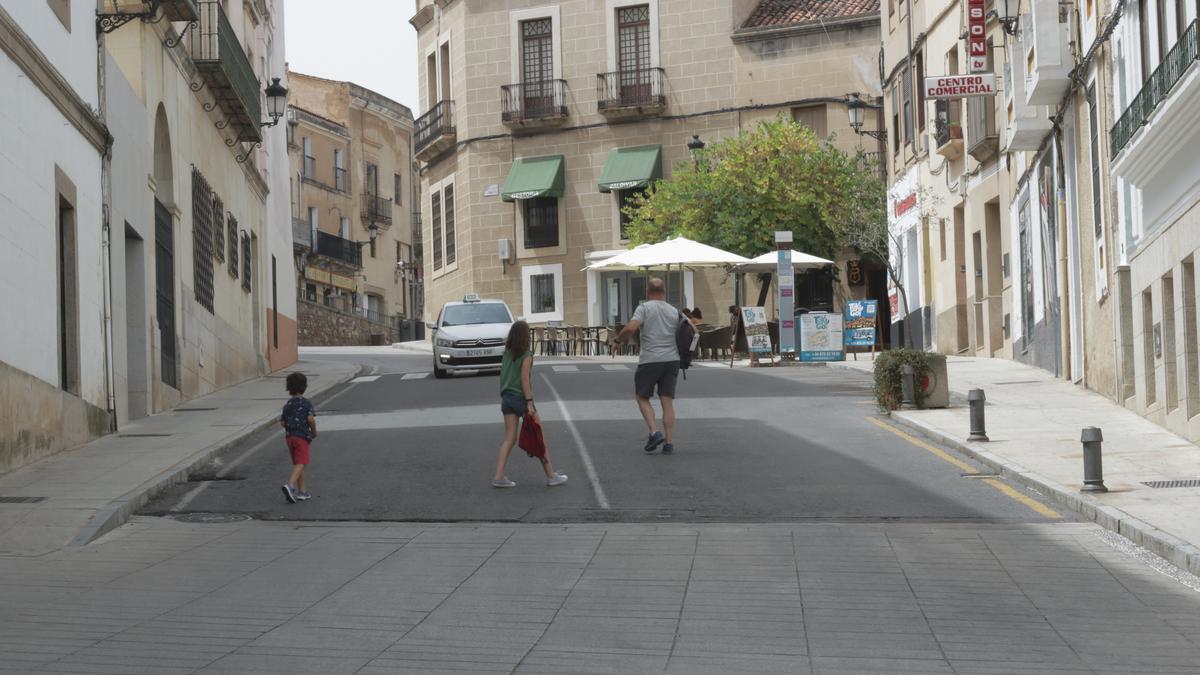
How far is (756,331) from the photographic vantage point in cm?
3272

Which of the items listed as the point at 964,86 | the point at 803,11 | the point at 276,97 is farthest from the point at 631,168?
the point at 964,86

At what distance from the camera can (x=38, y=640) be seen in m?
7.75

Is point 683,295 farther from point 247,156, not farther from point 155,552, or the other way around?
point 155,552

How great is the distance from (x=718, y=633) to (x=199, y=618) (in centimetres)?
269

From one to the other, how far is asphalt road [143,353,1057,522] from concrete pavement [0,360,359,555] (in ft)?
1.04

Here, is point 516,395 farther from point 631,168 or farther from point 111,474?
point 631,168

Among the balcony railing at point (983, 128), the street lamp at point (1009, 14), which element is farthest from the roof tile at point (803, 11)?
the street lamp at point (1009, 14)

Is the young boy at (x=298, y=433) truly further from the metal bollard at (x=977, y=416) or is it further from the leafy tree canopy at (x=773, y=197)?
the leafy tree canopy at (x=773, y=197)

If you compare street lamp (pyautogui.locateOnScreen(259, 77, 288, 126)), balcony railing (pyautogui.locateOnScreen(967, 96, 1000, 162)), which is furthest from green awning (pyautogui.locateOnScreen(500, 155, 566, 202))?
balcony railing (pyautogui.locateOnScreen(967, 96, 1000, 162))

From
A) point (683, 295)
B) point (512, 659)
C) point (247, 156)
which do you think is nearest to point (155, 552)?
point (512, 659)

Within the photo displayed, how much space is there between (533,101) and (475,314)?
21148 mm

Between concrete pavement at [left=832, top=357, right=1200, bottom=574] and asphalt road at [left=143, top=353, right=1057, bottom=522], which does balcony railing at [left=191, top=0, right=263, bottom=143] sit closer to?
asphalt road at [left=143, top=353, right=1057, bottom=522]

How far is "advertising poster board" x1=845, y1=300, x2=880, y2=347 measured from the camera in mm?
31906

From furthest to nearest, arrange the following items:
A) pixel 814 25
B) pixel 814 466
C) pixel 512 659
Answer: pixel 814 25, pixel 814 466, pixel 512 659
